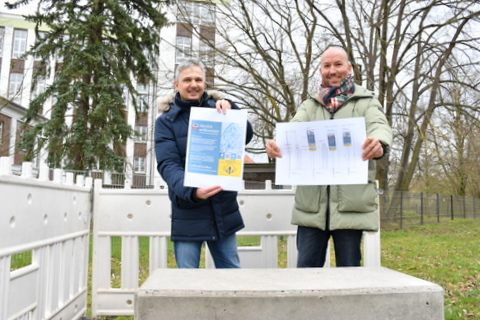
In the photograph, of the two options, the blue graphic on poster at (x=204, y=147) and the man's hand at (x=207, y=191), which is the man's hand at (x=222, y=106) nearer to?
the blue graphic on poster at (x=204, y=147)

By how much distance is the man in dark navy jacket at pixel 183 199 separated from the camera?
2660 mm

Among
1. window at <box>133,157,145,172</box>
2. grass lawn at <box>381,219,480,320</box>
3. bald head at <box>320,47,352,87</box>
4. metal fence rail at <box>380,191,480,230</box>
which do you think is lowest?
grass lawn at <box>381,219,480,320</box>

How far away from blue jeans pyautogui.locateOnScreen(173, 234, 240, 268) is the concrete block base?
84 cm

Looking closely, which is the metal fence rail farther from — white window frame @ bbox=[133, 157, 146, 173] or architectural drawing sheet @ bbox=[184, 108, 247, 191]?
white window frame @ bbox=[133, 157, 146, 173]

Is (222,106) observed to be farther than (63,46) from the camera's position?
No

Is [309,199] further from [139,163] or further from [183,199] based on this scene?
[139,163]

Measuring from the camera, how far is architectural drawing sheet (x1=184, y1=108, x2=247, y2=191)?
8.23 ft

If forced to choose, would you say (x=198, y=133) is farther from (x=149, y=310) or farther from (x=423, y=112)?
(x=423, y=112)

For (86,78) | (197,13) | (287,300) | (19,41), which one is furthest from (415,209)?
(19,41)

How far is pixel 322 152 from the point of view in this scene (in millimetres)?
2600

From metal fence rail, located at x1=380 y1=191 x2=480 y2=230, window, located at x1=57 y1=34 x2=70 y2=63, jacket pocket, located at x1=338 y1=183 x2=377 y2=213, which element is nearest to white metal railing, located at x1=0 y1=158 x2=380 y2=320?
jacket pocket, located at x1=338 y1=183 x2=377 y2=213

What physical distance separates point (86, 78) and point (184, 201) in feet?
51.5

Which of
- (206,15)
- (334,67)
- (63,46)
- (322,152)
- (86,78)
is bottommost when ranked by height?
(322,152)

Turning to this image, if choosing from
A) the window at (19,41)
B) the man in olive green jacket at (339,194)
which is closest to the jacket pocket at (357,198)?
the man in olive green jacket at (339,194)
